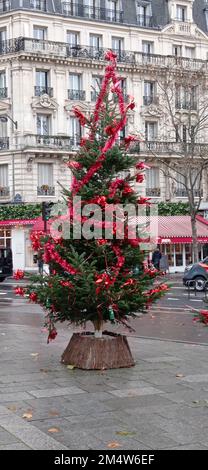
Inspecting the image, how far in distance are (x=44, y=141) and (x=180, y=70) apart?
30.7ft

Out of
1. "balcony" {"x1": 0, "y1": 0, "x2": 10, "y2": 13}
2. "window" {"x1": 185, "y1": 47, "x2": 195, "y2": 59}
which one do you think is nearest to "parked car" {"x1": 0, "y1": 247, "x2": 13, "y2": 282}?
"balcony" {"x1": 0, "y1": 0, "x2": 10, "y2": 13}

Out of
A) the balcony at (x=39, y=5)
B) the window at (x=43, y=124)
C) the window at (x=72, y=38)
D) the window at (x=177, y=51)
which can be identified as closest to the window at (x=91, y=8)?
the window at (x=72, y=38)

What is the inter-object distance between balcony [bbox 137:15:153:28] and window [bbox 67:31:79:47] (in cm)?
471

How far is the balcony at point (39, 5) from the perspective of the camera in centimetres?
3969

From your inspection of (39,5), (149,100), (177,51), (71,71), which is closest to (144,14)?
(177,51)

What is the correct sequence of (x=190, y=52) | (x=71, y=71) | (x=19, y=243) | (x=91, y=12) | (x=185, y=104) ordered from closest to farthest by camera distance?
(x=19, y=243) → (x=71, y=71) → (x=91, y=12) → (x=185, y=104) → (x=190, y=52)

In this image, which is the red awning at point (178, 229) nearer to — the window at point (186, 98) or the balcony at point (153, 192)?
the balcony at point (153, 192)

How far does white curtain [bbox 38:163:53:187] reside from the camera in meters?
40.0

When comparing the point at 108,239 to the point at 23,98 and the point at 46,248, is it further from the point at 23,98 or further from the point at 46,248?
the point at 23,98

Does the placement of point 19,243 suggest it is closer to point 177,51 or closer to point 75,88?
point 75,88

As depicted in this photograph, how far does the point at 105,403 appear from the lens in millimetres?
7453

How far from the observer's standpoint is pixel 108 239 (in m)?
9.62

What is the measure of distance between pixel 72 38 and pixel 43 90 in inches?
155
